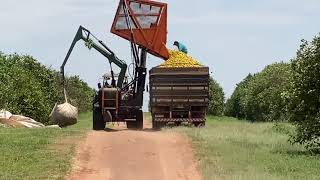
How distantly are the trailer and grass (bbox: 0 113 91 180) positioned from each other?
5928 millimetres

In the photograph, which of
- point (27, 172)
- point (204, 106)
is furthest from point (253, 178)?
point (204, 106)

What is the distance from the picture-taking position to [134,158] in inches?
607

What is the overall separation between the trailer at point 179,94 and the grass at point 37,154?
19.4ft

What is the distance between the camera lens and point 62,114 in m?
29.2

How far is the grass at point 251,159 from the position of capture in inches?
490

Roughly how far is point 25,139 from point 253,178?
28.4ft

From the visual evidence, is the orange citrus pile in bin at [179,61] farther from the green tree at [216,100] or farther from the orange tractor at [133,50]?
the green tree at [216,100]

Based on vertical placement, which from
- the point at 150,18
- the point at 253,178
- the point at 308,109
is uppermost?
the point at 150,18

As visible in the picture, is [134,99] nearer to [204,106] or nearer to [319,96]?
[204,106]

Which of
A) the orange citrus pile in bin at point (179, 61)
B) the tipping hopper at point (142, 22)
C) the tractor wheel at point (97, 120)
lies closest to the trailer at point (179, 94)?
the orange citrus pile in bin at point (179, 61)

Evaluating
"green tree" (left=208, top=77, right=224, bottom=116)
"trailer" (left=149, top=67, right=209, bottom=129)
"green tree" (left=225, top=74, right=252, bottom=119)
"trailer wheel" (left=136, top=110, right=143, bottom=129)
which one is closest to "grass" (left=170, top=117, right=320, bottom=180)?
"trailer" (left=149, top=67, right=209, bottom=129)

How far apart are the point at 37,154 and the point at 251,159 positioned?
201 inches

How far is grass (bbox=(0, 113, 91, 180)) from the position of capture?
1275 cm

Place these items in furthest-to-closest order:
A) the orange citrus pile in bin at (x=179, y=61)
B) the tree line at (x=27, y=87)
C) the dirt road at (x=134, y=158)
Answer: the tree line at (x=27, y=87) → the orange citrus pile in bin at (x=179, y=61) → the dirt road at (x=134, y=158)
